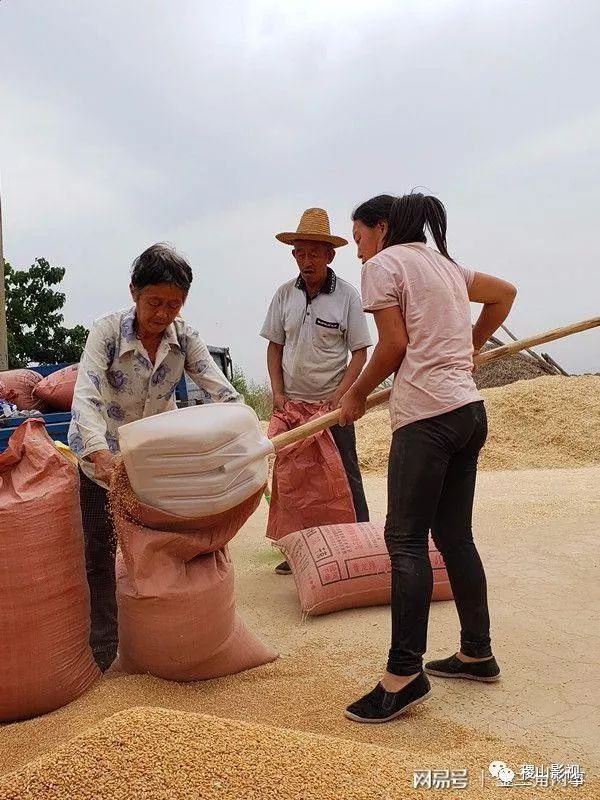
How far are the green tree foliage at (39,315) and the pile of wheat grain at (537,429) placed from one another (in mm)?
5633

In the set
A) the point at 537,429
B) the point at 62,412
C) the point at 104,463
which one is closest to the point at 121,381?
the point at 104,463

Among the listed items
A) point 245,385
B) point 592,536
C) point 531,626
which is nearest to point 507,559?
point 592,536

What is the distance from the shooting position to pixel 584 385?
32.7ft

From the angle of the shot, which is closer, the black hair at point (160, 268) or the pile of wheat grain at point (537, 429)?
the black hair at point (160, 268)

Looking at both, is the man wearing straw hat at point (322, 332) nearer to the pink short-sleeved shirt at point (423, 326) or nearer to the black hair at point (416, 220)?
the black hair at point (416, 220)

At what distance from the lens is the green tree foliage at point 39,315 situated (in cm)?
1267

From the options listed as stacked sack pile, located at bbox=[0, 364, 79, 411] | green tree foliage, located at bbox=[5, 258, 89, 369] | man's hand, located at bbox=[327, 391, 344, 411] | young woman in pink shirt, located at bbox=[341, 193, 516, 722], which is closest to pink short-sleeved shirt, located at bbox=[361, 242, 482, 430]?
young woman in pink shirt, located at bbox=[341, 193, 516, 722]

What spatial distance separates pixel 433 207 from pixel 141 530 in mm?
1341

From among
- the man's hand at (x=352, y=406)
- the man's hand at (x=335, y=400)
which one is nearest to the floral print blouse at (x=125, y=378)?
the man's hand at (x=352, y=406)

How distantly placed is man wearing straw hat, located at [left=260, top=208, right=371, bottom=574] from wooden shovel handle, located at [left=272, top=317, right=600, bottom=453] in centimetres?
88

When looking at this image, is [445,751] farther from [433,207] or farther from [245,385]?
[245,385]

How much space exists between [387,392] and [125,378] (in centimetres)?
89

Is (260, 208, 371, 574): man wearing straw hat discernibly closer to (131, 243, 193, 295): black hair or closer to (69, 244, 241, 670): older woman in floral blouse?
(69, 244, 241, 670): older woman in floral blouse

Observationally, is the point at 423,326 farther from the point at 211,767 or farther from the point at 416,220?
the point at 211,767
